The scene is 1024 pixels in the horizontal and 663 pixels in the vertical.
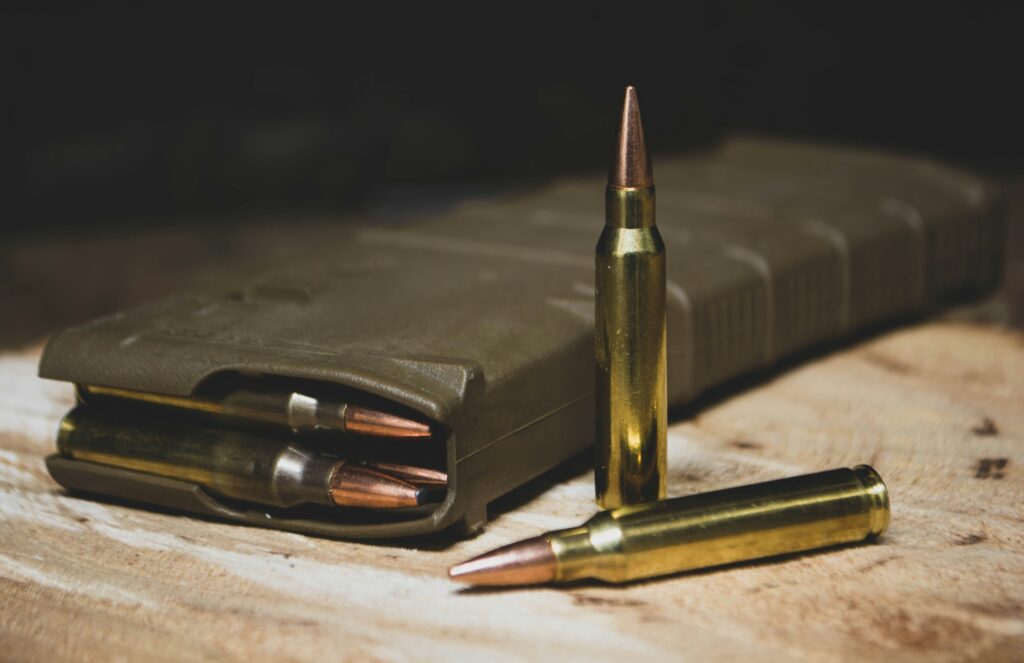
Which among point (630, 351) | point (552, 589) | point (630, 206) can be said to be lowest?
point (552, 589)

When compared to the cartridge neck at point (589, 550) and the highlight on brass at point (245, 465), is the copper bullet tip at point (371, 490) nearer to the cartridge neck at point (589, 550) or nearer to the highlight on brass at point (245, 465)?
the highlight on brass at point (245, 465)

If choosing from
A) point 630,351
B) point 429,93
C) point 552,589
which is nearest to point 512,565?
point 552,589

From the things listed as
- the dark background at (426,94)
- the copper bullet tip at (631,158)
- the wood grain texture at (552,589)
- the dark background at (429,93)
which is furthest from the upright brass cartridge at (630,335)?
the dark background at (429,93)

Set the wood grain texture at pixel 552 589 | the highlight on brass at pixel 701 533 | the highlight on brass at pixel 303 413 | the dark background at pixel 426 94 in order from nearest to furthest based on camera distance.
→ the wood grain texture at pixel 552 589 < the highlight on brass at pixel 701 533 < the highlight on brass at pixel 303 413 < the dark background at pixel 426 94

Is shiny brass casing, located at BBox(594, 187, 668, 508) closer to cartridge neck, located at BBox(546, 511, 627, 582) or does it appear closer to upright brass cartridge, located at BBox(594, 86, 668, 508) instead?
upright brass cartridge, located at BBox(594, 86, 668, 508)

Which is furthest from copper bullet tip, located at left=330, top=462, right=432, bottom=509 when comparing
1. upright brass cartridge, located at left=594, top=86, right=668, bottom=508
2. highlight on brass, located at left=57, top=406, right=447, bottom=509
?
upright brass cartridge, located at left=594, top=86, right=668, bottom=508

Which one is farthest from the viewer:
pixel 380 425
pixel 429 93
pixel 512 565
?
pixel 429 93

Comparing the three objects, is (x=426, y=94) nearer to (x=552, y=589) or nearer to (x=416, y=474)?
(x=416, y=474)
